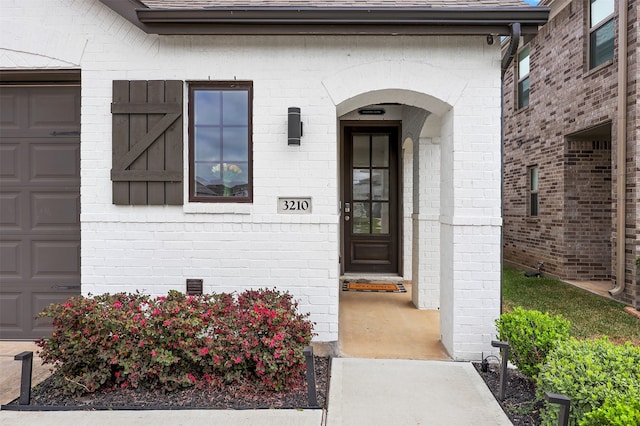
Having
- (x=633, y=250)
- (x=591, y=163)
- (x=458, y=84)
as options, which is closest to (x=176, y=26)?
(x=458, y=84)

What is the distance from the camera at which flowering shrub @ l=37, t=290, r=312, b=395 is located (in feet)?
9.99

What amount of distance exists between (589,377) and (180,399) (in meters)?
2.85

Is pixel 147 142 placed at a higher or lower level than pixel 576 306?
higher

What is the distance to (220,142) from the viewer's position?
3.99 metres

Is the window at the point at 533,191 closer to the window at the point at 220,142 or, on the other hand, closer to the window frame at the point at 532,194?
the window frame at the point at 532,194

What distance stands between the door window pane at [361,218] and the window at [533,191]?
158 inches

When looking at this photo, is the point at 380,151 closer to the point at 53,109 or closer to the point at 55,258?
the point at 53,109

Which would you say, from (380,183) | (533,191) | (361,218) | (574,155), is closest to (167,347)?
(361,218)

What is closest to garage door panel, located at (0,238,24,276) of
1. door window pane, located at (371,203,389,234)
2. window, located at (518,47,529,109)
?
door window pane, located at (371,203,389,234)

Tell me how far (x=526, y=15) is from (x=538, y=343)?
115 inches

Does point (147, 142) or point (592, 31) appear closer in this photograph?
point (147, 142)

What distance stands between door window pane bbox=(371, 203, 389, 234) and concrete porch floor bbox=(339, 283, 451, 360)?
5.81 feet

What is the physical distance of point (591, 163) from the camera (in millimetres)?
7480

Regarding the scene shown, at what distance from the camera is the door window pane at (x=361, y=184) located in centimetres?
775
